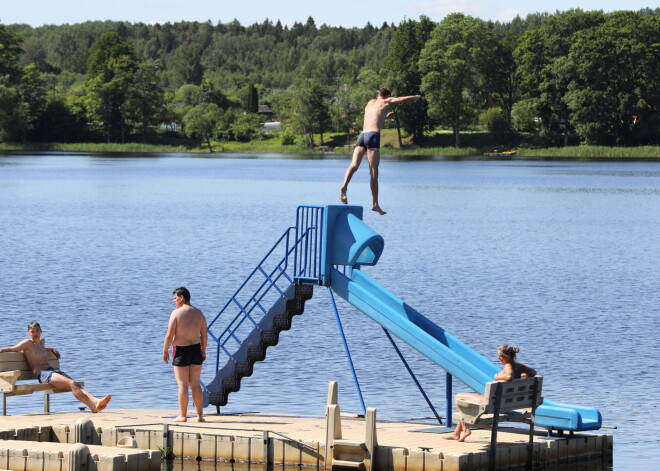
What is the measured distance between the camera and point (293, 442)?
14422 mm

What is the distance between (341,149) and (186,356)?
13975 cm

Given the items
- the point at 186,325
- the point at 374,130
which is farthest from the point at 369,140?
the point at 186,325

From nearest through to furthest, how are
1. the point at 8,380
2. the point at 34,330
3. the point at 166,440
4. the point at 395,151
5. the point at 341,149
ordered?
the point at 166,440 < the point at 8,380 < the point at 34,330 < the point at 395,151 < the point at 341,149

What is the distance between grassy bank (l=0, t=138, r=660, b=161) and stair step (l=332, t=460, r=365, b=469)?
126 meters

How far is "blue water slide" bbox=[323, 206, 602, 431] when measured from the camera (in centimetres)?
1525

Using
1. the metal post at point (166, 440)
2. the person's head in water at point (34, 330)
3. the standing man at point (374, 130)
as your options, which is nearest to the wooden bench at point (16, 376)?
the person's head in water at point (34, 330)

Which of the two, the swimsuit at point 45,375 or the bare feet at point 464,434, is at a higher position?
the swimsuit at point 45,375

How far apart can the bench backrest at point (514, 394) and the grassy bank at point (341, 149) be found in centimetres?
12474

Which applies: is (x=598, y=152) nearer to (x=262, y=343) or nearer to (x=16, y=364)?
(x=262, y=343)

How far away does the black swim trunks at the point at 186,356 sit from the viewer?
50.4ft

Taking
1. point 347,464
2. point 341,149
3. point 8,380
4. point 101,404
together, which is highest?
point 8,380

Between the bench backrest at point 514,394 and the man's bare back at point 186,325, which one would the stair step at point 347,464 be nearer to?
the bench backrest at point 514,394

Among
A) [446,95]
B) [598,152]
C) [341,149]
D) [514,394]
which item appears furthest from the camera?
[341,149]

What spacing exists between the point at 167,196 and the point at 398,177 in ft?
95.5
